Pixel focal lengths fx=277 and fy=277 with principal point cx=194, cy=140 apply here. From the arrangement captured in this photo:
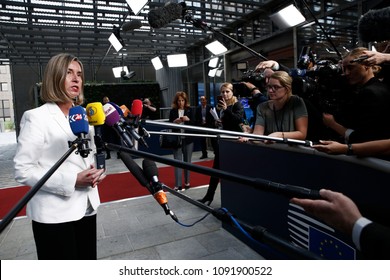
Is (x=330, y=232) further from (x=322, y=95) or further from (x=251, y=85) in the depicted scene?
(x=251, y=85)

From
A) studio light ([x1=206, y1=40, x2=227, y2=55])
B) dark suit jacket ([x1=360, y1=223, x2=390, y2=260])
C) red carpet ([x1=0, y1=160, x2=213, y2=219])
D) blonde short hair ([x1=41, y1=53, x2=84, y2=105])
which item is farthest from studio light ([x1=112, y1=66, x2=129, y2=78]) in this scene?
dark suit jacket ([x1=360, y1=223, x2=390, y2=260])

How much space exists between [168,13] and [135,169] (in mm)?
1708

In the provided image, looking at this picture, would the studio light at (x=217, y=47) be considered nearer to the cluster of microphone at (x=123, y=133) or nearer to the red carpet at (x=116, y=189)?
the red carpet at (x=116, y=189)

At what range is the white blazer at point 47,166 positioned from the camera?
46.8 inches

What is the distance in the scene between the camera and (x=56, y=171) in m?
1.24

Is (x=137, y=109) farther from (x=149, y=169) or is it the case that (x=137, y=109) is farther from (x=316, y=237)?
(x=316, y=237)

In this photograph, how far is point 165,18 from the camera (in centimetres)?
217

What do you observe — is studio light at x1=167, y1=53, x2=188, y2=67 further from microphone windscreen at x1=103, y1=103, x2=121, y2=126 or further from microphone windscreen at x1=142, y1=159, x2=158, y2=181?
microphone windscreen at x1=142, y1=159, x2=158, y2=181

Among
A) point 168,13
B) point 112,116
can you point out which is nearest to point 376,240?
point 112,116

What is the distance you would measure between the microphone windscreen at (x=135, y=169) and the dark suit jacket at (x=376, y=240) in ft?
1.80

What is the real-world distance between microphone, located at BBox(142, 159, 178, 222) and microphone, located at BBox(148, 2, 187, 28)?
1.68 m

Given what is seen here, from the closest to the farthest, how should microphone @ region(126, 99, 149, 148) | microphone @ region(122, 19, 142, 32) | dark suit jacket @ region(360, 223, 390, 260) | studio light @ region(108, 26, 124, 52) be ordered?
dark suit jacket @ region(360, 223, 390, 260), microphone @ region(126, 99, 149, 148), microphone @ region(122, 19, 142, 32), studio light @ region(108, 26, 124, 52)

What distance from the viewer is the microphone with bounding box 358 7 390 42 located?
1401 mm

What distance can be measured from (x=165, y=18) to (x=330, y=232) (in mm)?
1874
